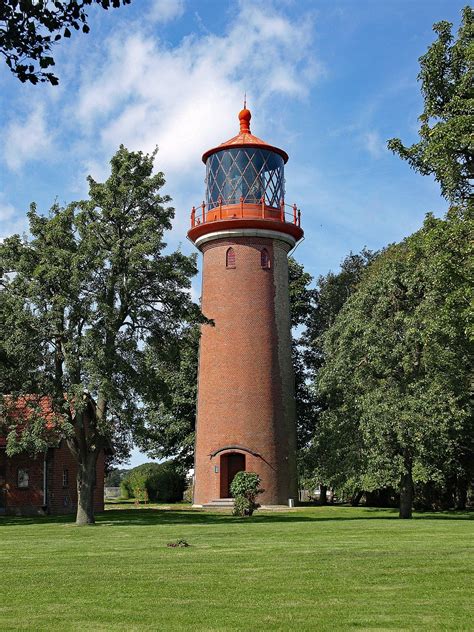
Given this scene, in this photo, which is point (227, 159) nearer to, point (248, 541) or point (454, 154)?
point (454, 154)

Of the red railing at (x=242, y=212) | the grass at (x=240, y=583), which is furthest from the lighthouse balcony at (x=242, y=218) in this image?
the grass at (x=240, y=583)

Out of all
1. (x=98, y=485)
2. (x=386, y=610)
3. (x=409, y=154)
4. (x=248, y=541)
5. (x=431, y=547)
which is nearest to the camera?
(x=386, y=610)

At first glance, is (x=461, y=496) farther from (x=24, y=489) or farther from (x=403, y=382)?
(x=24, y=489)

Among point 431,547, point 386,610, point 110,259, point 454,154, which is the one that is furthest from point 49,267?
point 386,610

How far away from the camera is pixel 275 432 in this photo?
118 ft

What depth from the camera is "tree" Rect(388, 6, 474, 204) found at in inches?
781

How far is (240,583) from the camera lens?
11188mm

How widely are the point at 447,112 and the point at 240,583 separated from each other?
1458cm

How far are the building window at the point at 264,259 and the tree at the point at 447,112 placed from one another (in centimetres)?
1546

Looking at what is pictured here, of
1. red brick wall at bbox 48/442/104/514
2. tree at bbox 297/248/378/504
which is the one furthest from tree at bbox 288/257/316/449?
red brick wall at bbox 48/442/104/514

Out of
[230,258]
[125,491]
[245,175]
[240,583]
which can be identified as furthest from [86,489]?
[125,491]

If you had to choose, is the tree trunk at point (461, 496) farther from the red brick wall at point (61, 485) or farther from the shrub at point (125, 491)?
the shrub at point (125, 491)

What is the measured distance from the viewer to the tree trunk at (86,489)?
82.5ft

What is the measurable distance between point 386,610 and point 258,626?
167 centimetres
